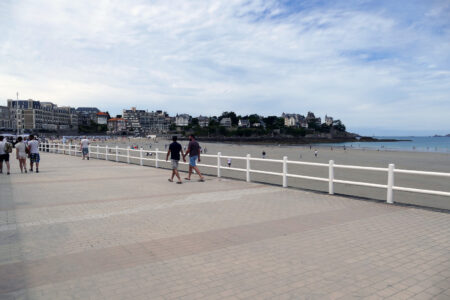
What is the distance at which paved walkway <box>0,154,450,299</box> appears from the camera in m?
3.66

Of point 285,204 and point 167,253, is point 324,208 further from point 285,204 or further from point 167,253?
point 167,253

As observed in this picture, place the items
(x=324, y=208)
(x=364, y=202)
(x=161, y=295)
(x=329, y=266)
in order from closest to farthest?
(x=161, y=295) → (x=329, y=266) → (x=324, y=208) → (x=364, y=202)

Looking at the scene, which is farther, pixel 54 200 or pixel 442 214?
pixel 54 200

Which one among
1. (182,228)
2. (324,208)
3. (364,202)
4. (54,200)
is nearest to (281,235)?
(182,228)

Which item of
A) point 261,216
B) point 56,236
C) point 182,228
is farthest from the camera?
point 261,216

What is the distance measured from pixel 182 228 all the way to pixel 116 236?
45.3 inches

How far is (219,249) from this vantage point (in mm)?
4887

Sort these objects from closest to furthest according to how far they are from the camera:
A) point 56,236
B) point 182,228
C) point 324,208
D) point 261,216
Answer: point 56,236 → point 182,228 → point 261,216 → point 324,208

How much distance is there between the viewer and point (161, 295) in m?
3.49

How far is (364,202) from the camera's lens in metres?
8.35

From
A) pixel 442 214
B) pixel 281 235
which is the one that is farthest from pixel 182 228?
pixel 442 214

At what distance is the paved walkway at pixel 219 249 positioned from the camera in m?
3.66

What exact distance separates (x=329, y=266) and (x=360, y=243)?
119cm

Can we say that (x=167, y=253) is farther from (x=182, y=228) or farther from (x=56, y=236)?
(x=56, y=236)
